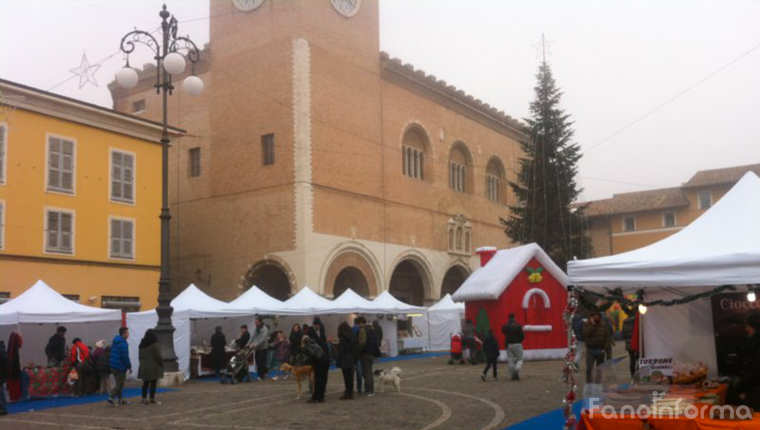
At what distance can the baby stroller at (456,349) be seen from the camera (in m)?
22.9

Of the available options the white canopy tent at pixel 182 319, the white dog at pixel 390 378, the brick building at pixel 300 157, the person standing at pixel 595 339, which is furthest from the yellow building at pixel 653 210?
the white dog at pixel 390 378

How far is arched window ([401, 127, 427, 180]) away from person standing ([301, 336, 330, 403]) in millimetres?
22728

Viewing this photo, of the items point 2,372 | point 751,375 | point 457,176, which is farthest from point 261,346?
point 457,176

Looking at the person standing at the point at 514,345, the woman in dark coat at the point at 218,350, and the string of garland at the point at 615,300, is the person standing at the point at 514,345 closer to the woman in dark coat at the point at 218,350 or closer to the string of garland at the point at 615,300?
the string of garland at the point at 615,300

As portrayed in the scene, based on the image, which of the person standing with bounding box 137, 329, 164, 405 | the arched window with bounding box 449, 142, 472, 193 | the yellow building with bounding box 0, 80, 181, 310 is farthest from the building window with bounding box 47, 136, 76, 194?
the arched window with bounding box 449, 142, 472, 193

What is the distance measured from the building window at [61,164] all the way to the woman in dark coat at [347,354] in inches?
599

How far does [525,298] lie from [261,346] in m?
8.50

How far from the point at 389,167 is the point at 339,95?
14.6 ft

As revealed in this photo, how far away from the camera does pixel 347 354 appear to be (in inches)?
556

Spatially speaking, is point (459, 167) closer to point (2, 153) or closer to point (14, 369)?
point (2, 153)

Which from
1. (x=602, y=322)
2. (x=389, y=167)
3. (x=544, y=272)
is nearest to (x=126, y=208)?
(x=389, y=167)

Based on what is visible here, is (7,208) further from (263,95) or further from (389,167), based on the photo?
(389,167)

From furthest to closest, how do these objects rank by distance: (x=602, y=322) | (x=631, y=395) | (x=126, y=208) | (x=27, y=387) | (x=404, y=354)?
(x=404, y=354)
(x=126, y=208)
(x=27, y=387)
(x=602, y=322)
(x=631, y=395)

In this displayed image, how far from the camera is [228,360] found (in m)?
21.5
